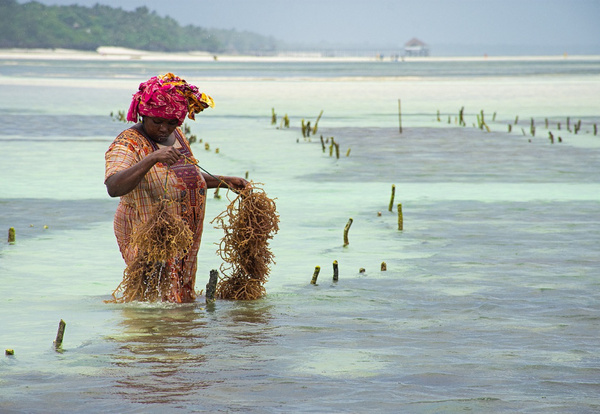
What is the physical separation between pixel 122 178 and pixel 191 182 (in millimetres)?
620

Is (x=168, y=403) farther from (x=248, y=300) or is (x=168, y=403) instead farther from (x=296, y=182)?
(x=296, y=182)

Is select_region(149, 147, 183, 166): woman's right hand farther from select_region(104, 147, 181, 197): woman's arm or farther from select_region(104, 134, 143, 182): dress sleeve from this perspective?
select_region(104, 134, 143, 182): dress sleeve

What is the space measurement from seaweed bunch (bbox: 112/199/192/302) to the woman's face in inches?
15.4

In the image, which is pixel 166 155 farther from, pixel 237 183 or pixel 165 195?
pixel 237 183

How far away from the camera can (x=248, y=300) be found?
21.7 ft

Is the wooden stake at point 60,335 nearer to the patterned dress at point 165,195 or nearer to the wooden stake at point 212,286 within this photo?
the patterned dress at point 165,195

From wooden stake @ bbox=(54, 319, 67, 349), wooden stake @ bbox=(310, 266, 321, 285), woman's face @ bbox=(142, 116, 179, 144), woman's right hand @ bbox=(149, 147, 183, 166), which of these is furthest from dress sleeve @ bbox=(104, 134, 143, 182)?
wooden stake @ bbox=(310, 266, 321, 285)

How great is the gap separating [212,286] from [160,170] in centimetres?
89

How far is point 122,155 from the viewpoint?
221 inches

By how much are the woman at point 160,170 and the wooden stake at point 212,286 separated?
0.12m

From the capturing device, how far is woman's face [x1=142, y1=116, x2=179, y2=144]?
5781mm

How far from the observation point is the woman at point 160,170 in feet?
18.1

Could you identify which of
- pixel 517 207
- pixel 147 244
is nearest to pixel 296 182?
pixel 517 207

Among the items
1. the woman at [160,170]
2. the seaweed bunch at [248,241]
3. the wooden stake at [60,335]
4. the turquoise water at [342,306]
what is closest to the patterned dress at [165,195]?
the woman at [160,170]
